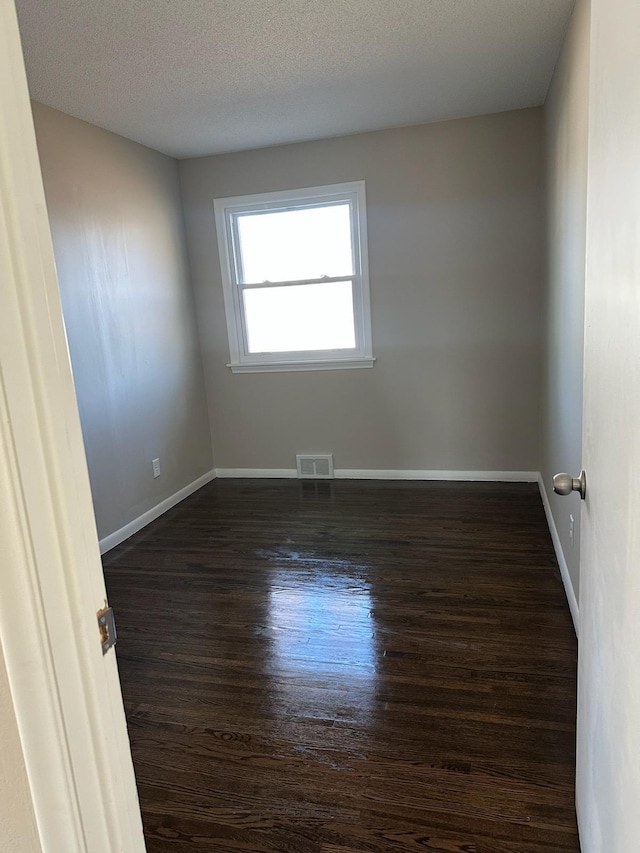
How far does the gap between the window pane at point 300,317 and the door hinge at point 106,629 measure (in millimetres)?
3961

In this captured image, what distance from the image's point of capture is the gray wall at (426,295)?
4105 millimetres

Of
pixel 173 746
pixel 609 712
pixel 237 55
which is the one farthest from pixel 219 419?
pixel 609 712

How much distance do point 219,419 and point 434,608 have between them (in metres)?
2.91

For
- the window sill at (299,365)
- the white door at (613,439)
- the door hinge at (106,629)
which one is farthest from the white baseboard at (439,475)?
the door hinge at (106,629)

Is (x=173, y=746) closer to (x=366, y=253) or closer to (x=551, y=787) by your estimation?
(x=551, y=787)

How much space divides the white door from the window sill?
334 cm

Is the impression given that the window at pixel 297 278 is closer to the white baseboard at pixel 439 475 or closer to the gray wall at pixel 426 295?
the gray wall at pixel 426 295

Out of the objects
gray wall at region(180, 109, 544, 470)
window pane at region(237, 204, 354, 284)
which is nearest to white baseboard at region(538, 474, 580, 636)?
gray wall at region(180, 109, 544, 470)

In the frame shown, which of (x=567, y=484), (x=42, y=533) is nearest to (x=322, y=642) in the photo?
(x=567, y=484)

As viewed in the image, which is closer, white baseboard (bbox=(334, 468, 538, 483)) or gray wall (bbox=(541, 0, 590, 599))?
gray wall (bbox=(541, 0, 590, 599))

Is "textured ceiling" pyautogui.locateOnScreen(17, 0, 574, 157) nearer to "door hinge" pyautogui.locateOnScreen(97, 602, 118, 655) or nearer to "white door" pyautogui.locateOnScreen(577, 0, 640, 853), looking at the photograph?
"white door" pyautogui.locateOnScreen(577, 0, 640, 853)

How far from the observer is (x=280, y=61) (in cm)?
286

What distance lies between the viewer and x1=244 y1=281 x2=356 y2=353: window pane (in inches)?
180

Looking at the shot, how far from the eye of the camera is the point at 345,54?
2.84m
